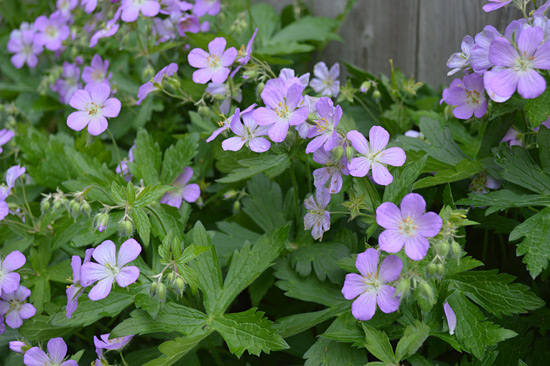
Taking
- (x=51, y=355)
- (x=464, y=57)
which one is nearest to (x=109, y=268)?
(x=51, y=355)

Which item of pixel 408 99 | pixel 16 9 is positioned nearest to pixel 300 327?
pixel 408 99

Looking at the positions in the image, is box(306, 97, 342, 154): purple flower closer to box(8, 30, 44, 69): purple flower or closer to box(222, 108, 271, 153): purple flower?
box(222, 108, 271, 153): purple flower

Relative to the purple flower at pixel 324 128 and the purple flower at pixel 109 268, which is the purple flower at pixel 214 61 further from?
the purple flower at pixel 109 268

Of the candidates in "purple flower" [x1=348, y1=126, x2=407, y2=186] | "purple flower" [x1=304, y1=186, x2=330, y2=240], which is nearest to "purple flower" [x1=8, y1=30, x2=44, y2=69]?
"purple flower" [x1=304, y1=186, x2=330, y2=240]

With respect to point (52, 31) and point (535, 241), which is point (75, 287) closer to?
point (535, 241)

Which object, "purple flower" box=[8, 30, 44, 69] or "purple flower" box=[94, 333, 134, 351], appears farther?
"purple flower" box=[8, 30, 44, 69]

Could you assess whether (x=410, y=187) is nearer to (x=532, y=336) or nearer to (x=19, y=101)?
(x=532, y=336)
